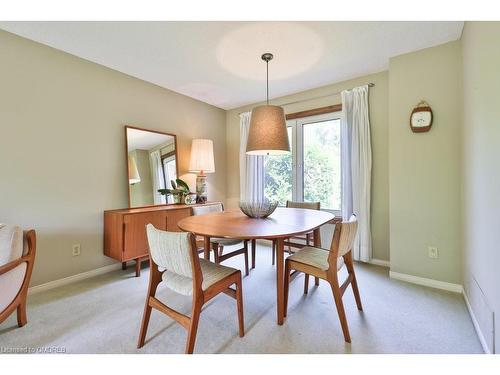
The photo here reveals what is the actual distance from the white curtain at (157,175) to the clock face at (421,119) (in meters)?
3.01

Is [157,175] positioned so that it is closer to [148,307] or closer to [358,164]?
[148,307]

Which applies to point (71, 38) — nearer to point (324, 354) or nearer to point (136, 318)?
point (136, 318)

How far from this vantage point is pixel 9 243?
1.47 meters

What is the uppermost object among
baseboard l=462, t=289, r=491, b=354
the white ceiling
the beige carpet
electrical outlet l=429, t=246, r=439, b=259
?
the white ceiling

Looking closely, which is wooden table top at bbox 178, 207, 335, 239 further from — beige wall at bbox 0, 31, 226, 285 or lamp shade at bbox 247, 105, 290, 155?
beige wall at bbox 0, 31, 226, 285

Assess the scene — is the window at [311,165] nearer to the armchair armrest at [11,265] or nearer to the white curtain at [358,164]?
the white curtain at [358,164]

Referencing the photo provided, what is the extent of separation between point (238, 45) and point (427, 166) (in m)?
2.14

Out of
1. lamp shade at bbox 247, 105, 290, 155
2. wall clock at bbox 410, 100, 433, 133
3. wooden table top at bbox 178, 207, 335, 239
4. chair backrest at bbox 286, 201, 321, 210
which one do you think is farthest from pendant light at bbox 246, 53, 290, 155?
wall clock at bbox 410, 100, 433, 133

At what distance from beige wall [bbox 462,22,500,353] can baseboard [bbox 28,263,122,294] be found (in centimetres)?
326

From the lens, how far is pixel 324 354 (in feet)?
4.39

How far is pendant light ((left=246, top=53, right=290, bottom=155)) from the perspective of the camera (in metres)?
1.92

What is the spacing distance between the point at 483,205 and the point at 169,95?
3480 mm

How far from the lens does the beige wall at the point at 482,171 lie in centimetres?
124

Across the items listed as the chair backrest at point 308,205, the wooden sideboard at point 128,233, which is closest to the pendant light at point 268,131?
the chair backrest at point 308,205
